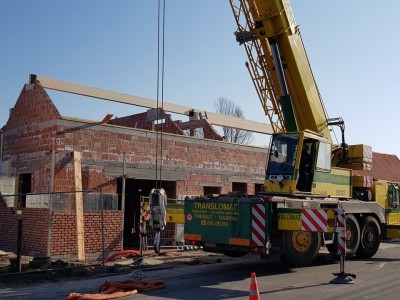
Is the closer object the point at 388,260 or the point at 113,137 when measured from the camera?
the point at 388,260

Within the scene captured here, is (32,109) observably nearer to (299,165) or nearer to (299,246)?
(299,165)

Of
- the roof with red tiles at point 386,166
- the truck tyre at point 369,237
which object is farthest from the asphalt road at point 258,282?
the roof with red tiles at point 386,166

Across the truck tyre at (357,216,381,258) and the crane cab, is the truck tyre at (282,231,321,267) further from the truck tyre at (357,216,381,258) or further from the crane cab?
the truck tyre at (357,216,381,258)

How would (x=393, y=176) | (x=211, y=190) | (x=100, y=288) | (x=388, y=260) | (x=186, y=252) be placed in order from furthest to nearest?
(x=393, y=176) → (x=211, y=190) → (x=186, y=252) → (x=388, y=260) → (x=100, y=288)

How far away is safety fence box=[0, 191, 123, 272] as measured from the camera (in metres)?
13.2

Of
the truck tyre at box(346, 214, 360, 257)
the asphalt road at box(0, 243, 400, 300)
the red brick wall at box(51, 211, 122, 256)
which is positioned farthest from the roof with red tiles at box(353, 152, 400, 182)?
the red brick wall at box(51, 211, 122, 256)

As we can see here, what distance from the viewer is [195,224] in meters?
11.4

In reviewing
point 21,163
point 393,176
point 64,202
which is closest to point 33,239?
point 64,202

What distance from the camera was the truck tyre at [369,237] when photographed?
13377 millimetres

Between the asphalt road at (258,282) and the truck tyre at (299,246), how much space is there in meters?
0.31

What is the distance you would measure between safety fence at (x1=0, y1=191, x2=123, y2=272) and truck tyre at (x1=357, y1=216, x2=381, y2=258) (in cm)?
741

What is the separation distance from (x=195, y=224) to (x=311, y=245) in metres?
2.89

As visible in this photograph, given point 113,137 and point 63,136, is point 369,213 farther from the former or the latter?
point 63,136

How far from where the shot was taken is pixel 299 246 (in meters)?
11.0
